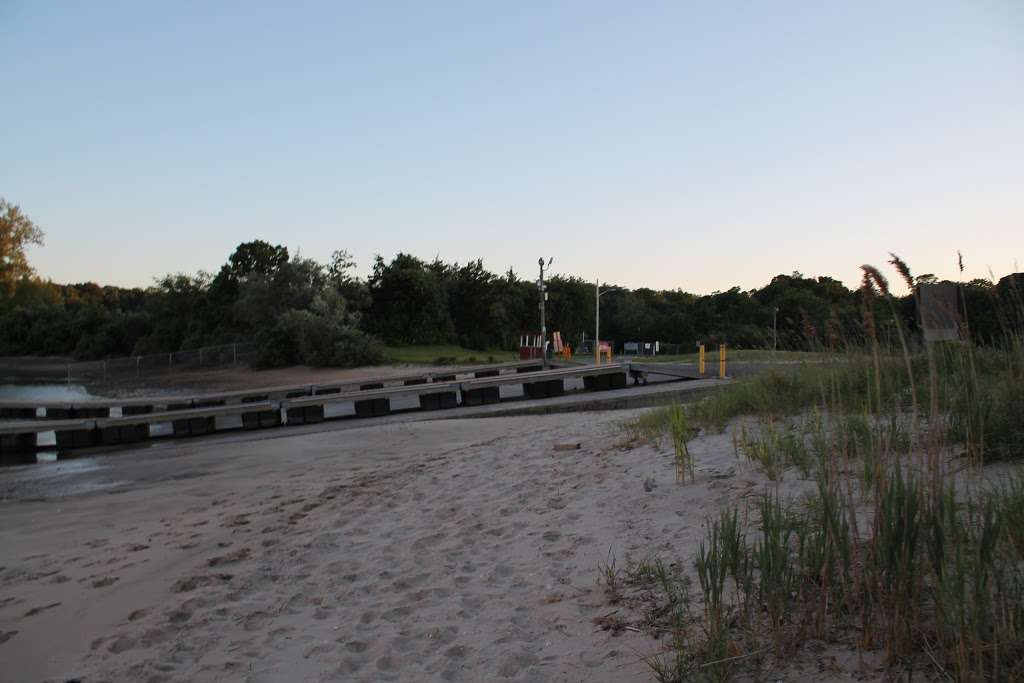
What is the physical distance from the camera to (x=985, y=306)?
603 cm

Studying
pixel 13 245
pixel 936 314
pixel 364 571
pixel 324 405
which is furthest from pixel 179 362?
pixel 936 314

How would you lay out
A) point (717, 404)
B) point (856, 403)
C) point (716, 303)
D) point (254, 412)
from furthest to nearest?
point (716, 303) → point (254, 412) → point (717, 404) → point (856, 403)

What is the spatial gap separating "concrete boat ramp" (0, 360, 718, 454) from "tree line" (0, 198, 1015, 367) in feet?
60.7

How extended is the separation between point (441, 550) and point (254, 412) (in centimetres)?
1355

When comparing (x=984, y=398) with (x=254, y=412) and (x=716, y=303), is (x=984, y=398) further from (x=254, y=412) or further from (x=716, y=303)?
(x=716, y=303)

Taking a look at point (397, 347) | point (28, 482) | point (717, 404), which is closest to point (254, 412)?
point (28, 482)

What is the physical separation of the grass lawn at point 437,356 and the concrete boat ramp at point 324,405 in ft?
53.1

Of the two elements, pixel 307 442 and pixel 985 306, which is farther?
pixel 307 442

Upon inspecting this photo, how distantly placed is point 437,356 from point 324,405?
2536 centimetres

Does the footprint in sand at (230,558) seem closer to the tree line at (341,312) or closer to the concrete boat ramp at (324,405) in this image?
the concrete boat ramp at (324,405)

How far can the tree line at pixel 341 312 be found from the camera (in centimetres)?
4297

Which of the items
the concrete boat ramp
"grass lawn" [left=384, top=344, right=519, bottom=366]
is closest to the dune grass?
the concrete boat ramp

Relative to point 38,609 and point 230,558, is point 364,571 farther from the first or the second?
point 38,609

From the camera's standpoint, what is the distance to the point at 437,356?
43.8 m
